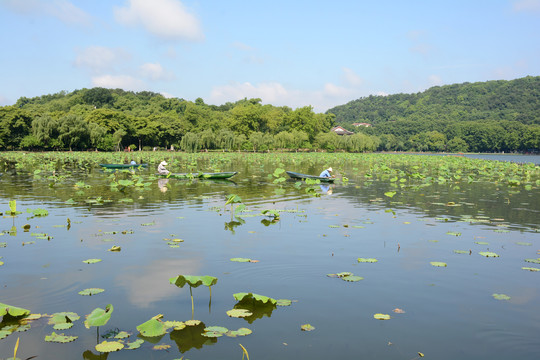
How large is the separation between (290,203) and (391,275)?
8.14 m

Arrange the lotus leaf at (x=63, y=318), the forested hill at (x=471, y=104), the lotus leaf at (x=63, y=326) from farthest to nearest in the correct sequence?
the forested hill at (x=471, y=104)
the lotus leaf at (x=63, y=318)
the lotus leaf at (x=63, y=326)

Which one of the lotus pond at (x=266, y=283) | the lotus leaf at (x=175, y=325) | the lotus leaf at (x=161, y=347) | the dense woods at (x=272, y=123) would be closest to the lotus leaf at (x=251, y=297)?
the lotus pond at (x=266, y=283)

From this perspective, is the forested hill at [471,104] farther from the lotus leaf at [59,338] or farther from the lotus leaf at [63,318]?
the lotus leaf at [59,338]

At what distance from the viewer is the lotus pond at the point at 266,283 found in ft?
14.8

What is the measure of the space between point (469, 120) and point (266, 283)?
5827 inches

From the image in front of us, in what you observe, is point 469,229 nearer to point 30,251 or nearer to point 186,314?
point 186,314

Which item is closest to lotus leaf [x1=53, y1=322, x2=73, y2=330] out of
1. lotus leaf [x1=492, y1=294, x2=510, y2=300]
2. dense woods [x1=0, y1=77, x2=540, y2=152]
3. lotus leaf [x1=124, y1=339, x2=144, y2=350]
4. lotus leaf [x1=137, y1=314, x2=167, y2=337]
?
lotus leaf [x1=124, y1=339, x2=144, y2=350]

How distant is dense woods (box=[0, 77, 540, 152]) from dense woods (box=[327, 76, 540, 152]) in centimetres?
28

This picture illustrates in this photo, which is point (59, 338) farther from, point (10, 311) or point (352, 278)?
point (352, 278)

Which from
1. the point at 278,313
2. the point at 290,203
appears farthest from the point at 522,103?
the point at 278,313

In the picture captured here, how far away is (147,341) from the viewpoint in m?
4.50

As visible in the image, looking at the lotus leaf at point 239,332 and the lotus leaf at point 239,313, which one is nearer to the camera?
the lotus leaf at point 239,332

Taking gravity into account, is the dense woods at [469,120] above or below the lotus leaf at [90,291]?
above

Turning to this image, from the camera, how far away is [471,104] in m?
150
